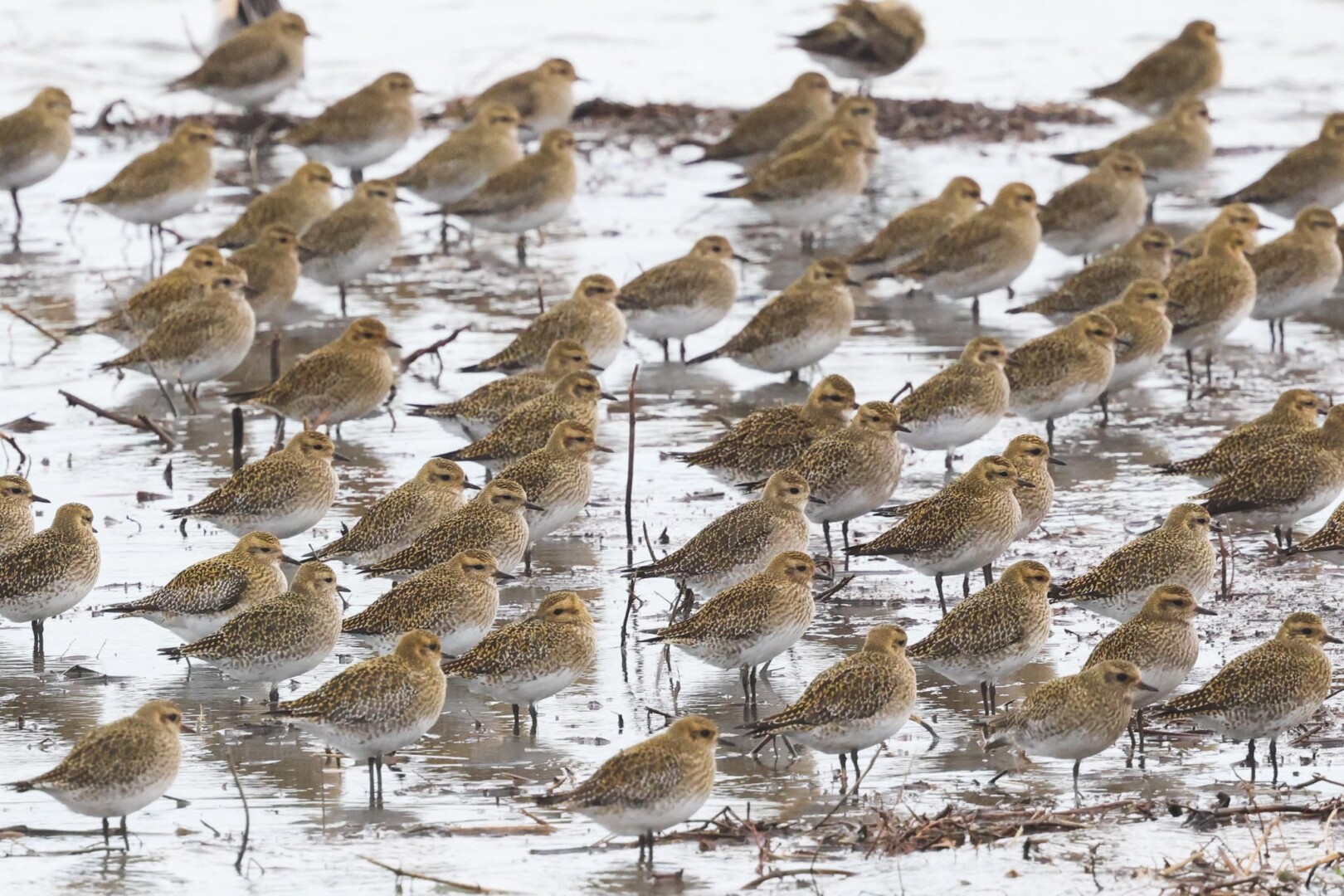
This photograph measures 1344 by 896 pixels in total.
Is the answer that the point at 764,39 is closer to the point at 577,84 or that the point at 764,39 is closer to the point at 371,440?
the point at 577,84

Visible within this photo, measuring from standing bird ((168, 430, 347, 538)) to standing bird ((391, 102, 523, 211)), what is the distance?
758 centimetres

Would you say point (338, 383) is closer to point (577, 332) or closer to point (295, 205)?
point (577, 332)

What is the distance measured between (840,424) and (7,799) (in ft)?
17.5

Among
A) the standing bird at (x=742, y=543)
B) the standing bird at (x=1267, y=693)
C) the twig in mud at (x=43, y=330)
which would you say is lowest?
the twig in mud at (x=43, y=330)

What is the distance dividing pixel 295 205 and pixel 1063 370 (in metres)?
6.91

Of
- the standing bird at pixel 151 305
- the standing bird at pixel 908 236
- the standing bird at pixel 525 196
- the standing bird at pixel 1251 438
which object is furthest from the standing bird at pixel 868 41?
the standing bird at pixel 1251 438

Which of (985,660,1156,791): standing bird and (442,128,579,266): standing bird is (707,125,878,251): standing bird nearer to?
(442,128,579,266): standing bird

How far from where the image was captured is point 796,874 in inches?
268

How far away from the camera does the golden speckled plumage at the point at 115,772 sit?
727cm

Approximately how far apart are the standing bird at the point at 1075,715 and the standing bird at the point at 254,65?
15.0m

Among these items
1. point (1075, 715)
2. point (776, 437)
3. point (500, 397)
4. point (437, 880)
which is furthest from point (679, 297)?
point (437, 880)

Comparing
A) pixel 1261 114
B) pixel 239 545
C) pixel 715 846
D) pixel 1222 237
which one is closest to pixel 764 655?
pixel 715 846

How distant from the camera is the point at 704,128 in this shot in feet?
74.1

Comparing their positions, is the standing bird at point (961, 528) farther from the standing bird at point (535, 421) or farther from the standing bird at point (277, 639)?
the standing bird at point (277, 639)
